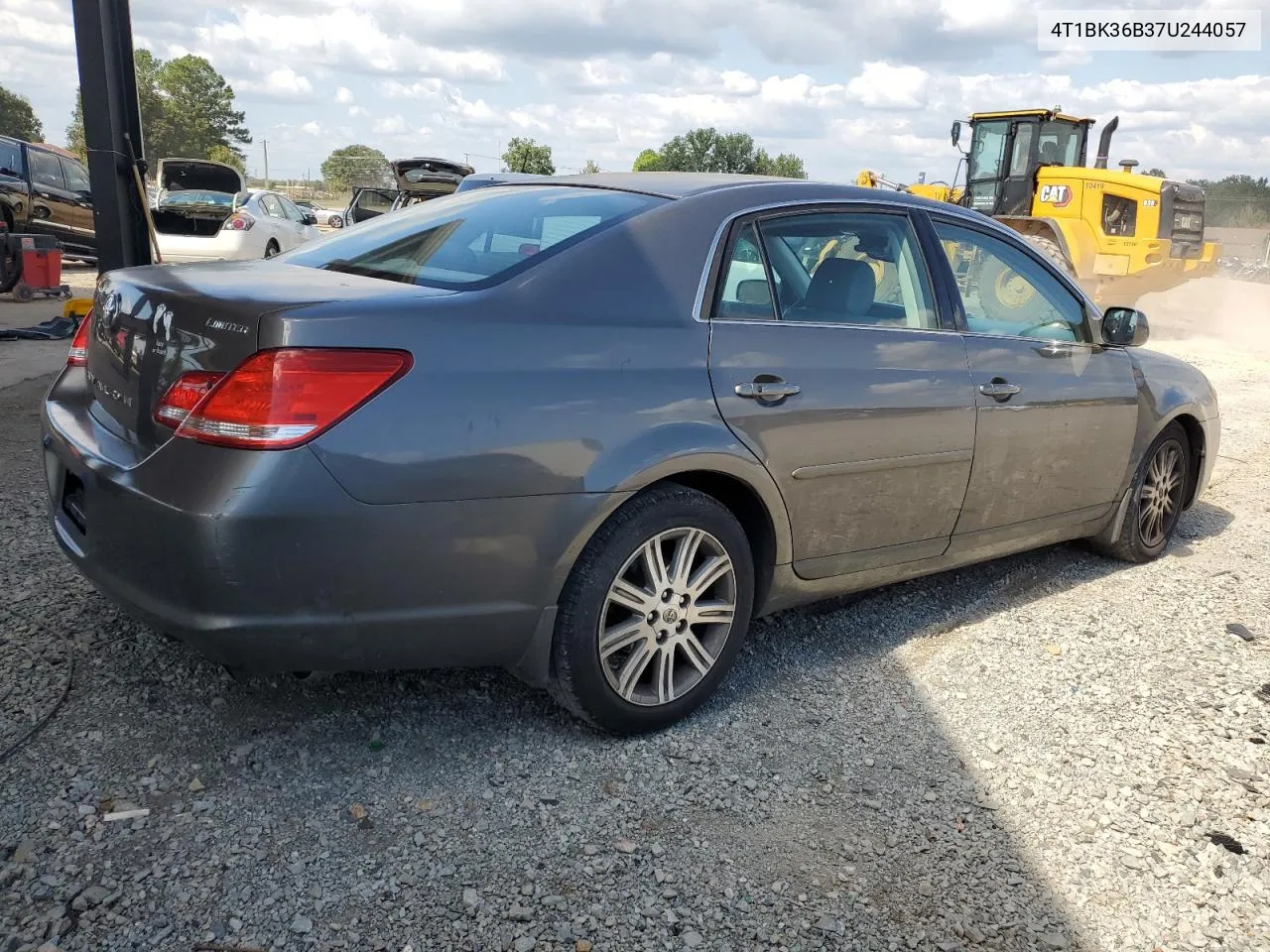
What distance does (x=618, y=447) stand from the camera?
2691 millimetres

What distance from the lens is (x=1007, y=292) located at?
4.01 m

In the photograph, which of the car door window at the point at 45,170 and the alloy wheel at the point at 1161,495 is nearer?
the alloy wheel at the point at 1161,495

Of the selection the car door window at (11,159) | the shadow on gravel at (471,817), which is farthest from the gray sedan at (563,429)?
the car door window at (11,159)

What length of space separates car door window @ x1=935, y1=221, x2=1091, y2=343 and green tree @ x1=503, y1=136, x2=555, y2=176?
4421 cm

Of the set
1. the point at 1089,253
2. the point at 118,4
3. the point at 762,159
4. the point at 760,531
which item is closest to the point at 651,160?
the point at 762,159

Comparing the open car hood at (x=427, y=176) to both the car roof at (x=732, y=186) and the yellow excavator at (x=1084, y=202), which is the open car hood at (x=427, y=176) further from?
the car roof at (x=732, y=186)

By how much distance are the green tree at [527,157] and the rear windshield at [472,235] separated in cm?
4460

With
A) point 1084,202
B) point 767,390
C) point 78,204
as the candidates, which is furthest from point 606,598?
point 78,204

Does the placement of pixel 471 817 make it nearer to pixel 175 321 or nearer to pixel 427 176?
pixel 175 321

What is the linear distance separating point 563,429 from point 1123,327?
2838 mm

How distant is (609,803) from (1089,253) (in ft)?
45.5

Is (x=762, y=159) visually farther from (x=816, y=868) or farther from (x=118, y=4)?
(x=816, y=868)

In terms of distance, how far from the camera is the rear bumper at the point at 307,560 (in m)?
2.30

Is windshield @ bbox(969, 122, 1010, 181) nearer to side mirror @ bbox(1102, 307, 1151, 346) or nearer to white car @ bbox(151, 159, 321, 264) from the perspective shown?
white car @ bbox(151, 159, 321, 264)
